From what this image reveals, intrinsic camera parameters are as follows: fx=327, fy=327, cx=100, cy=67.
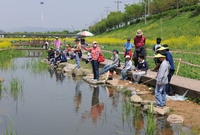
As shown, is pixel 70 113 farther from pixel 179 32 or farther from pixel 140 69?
pixel 179 32

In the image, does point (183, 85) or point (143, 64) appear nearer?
point (183, 85)

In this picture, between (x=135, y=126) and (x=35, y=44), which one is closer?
(x=135, y=126)

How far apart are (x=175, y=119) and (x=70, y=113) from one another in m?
2.90

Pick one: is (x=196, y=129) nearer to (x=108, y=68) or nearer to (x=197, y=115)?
(x=197, y=115)

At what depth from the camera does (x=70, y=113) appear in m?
8.99

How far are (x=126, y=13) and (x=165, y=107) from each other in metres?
72.7

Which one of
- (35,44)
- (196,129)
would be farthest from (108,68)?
(35,44)

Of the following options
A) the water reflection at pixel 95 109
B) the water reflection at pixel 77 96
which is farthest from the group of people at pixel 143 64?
the water reflection at pixel 95 109

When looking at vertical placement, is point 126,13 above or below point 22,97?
above

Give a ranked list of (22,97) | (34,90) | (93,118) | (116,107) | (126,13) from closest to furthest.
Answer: (93,118) < (116,107) < (22,97) < (34,90) < (126,13)

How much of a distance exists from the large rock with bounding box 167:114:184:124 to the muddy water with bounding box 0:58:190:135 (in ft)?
0.47

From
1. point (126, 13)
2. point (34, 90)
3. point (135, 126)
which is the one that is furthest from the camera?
point (126, 13)

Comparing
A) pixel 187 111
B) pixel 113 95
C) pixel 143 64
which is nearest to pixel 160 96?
pixel 187 111

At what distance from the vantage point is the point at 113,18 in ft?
282
